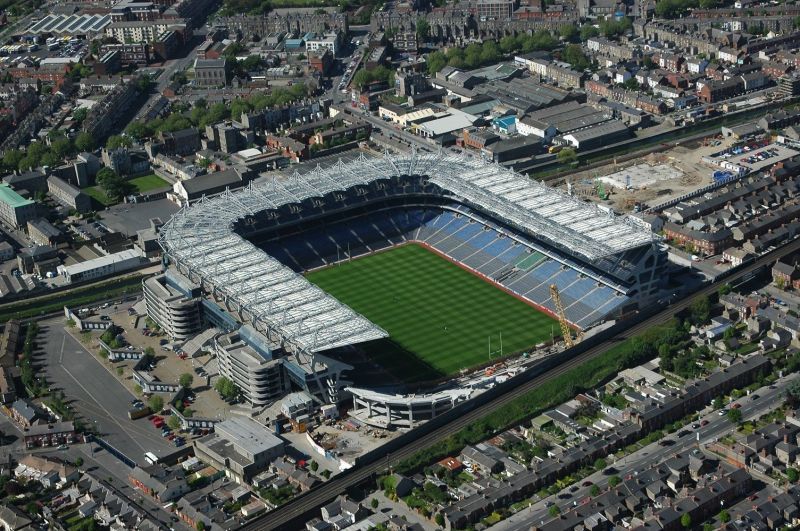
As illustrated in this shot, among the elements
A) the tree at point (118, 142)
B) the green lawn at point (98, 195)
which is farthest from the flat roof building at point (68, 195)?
the tree at point (118, 142)

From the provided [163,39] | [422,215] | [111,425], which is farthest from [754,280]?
[163,39]

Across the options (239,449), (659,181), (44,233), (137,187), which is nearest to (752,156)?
(659,181)

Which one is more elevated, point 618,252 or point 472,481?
point 618,252

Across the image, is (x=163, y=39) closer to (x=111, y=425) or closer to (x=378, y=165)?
(x=378, y=165)

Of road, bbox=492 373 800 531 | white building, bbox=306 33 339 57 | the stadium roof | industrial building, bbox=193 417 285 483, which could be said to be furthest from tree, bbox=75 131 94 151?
road, bbox=492 373 800 531

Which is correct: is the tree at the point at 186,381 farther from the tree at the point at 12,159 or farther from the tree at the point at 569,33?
the tree at the point at 569,33

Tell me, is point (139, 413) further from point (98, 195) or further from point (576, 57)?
point (576, 57)

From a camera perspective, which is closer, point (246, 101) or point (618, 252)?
point (618, 252)
